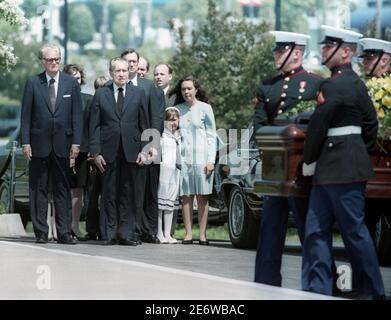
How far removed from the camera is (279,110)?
14.3 m

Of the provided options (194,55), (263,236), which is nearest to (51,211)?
(263,236)

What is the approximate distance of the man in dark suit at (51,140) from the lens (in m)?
20.2

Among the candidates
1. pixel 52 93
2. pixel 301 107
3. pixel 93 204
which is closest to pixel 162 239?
pixel 93 204

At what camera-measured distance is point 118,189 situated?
799 inches

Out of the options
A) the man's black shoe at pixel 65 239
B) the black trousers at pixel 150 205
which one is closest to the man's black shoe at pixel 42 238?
the man's black shoe at pixel 65 239

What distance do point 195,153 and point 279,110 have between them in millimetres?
7023

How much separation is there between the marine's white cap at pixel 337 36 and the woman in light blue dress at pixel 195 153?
752 cm

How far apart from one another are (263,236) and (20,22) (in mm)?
11250

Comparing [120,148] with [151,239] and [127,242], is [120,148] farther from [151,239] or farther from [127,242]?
[151,239]

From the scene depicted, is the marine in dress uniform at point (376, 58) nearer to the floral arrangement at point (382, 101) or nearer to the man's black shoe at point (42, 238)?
the floral arrangement at point (382, 101)

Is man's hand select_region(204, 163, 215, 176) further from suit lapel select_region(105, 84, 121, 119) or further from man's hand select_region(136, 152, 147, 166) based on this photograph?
suit lapel select_region(105, 84, 121, 119)

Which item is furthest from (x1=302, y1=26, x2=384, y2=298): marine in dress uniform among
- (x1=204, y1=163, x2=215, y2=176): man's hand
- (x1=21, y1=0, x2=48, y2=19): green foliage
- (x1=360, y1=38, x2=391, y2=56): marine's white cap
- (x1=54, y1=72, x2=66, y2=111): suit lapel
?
(x1=21, y1=0, x2=48, y2=19): green foliage

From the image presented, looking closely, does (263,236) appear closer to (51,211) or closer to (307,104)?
(307,104)

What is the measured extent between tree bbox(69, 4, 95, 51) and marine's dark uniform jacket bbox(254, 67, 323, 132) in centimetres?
17308
